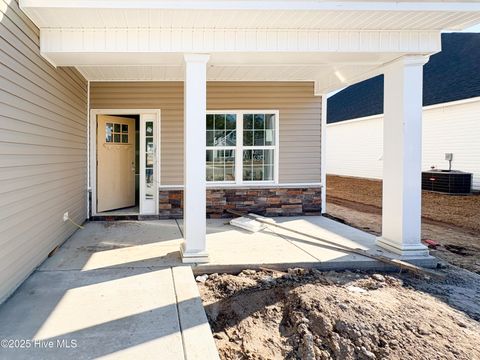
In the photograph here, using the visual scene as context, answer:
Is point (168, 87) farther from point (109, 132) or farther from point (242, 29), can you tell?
point (242, 29)

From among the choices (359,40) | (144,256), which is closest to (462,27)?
(359,40)

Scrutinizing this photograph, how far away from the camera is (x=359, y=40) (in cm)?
431

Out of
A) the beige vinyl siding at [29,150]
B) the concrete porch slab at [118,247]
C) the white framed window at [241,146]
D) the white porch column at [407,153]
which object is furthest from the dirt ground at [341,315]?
the white framed window at [241,146]

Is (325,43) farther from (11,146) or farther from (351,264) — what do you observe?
(11,146)

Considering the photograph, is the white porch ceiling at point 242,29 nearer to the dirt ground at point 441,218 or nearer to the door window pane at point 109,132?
the door window pane at point 109,132

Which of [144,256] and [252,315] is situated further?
[144,256]

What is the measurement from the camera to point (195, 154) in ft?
13.7

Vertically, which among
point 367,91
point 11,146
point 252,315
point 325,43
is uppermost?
point 367,91

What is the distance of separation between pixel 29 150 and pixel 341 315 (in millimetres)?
3477

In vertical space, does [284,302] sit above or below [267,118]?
below

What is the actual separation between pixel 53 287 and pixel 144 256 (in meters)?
1.18

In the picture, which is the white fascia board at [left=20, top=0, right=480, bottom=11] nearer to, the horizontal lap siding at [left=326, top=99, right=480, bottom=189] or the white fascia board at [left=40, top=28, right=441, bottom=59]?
the white fascia board at [left=40, top=28, right=441, bottom=59]

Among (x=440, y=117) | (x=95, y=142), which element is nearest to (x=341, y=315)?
(x=95, y=142)

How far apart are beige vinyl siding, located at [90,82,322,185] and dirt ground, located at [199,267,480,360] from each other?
140 inches
